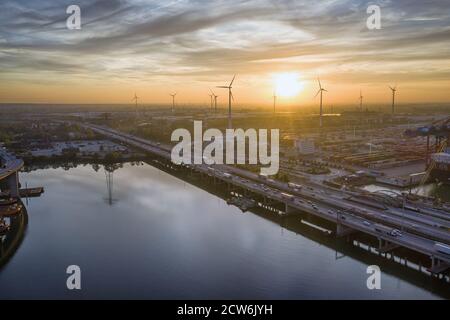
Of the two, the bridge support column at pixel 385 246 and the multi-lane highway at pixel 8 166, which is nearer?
the bridge support column at pixel 385 246

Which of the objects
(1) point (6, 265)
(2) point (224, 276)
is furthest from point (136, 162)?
(2) point (224, 276)

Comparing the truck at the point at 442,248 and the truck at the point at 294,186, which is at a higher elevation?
the truck at the point at 294,186

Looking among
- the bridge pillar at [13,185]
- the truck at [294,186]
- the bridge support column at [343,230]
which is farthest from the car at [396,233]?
the bridge pillar at [13,185]

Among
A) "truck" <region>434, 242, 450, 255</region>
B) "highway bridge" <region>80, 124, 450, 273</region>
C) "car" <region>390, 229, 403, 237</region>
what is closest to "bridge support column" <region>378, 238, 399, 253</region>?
"highway bridge" <region>80, 124, 450, 273</region>

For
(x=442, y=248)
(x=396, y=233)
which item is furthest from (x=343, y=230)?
(x=442, y=248)

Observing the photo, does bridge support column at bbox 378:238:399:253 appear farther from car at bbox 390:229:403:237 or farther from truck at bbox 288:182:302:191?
truck at bbox 288:182:302:191

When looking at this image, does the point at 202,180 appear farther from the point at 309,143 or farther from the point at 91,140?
the point at 91,140

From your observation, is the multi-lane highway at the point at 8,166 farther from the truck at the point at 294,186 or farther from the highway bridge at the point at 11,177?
the truck at the point at 294,186

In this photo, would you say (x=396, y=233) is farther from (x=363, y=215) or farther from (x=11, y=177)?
(x=11, y=177)
